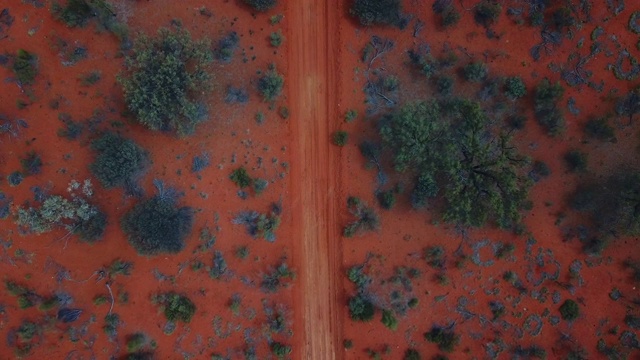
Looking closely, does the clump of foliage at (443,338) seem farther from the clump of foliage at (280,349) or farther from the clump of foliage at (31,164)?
the clump of foliage at (31,164)

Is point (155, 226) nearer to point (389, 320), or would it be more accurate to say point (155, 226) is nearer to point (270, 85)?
point (270, 85)

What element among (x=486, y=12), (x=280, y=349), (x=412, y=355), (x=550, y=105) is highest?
(x=486, y=12)

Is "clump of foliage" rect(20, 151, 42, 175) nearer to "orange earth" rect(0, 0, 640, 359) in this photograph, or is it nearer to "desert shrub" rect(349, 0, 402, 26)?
"orange earth" rect(0, 0, 640, 359)

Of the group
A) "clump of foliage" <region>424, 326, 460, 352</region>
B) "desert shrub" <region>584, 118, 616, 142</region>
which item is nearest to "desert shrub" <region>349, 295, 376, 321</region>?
"clump of foliage" <region>424, 326, 460, 352</region>

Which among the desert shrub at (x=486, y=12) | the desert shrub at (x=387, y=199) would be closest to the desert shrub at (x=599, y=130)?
the desert shrub at (x=486, y=12)

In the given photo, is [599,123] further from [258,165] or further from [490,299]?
[258,165]

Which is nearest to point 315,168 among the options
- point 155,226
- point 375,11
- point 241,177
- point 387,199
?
point 241,177

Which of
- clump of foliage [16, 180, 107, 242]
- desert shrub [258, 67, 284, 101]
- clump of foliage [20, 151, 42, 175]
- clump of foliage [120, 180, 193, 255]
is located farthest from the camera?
desert shrub [258, 67, 284, 101]
